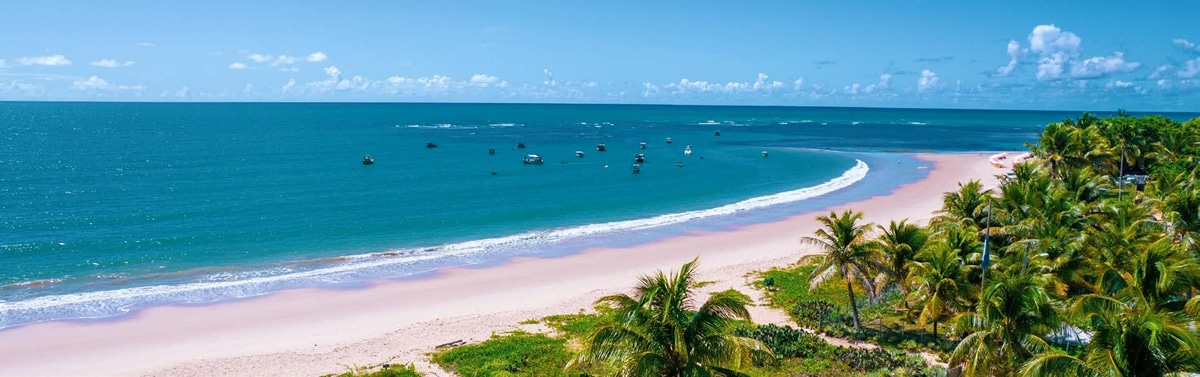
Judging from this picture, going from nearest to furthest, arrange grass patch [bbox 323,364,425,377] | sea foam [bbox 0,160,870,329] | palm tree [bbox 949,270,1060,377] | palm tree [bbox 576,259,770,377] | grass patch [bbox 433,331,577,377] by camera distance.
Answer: palm tree [bbox 576,259,770,377], palm tree [bbox 949,270,1060,377], grass patch [bbox 323,364,425,377], grass patch [bbox 433,331,577,377], sea foam [bbox 0,160,870,329]

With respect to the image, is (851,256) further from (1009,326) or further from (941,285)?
(1009,326)

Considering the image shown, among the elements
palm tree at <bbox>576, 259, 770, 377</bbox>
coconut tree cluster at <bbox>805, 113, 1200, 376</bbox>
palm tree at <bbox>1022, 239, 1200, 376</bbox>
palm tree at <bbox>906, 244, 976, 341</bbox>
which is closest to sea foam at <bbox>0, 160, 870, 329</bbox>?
coconut tree cluster at <bbox>805, 113, 1200, 376</bbox>

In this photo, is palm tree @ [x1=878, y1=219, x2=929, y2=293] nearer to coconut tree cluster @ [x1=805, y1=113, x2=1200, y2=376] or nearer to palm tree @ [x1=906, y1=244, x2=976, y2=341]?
coconut tree cluster @ [x1=805, y1=113, x2=1200, y2=376]

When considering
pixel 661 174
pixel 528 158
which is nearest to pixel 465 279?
pixel 661 174

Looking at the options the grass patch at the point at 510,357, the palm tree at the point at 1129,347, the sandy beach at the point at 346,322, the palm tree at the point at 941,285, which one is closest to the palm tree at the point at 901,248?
the palm tree at the point at 941,285

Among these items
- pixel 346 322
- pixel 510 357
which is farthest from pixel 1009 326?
pixel 346 322

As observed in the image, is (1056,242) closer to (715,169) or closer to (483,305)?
(483,305)

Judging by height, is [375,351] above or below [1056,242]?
below
